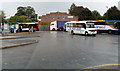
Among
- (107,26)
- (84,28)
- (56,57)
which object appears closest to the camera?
(56,57)

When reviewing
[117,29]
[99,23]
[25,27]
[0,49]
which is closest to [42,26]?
[25,27]

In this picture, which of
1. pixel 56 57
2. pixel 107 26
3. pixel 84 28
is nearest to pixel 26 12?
pixel 107 26

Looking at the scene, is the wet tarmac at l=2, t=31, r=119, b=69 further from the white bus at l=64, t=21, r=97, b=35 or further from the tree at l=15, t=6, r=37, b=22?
the tree at l=15, t=6, r=37, b=22

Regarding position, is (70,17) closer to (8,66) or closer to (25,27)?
(25,27)

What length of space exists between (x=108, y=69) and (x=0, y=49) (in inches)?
309

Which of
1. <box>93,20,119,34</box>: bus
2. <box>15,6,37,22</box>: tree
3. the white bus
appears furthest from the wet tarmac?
<box>15,6,37,22</box>: tree


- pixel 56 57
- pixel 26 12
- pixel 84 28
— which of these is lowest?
pixel 56 57

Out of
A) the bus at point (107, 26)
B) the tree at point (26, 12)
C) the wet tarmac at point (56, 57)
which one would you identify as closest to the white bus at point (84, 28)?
the bus at point (107, 26)

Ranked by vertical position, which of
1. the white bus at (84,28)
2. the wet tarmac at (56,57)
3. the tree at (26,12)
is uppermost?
the tree at (26,12)

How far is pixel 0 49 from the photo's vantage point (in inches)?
411

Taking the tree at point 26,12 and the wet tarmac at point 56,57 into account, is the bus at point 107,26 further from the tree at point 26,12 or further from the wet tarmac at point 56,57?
the tree at point 26,12

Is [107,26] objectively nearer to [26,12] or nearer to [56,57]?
[56,57]

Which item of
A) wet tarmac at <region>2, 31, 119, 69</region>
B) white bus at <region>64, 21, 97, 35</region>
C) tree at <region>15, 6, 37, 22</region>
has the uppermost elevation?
tree at <region>15, 6, 37, 22</region>

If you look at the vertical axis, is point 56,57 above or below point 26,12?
below
